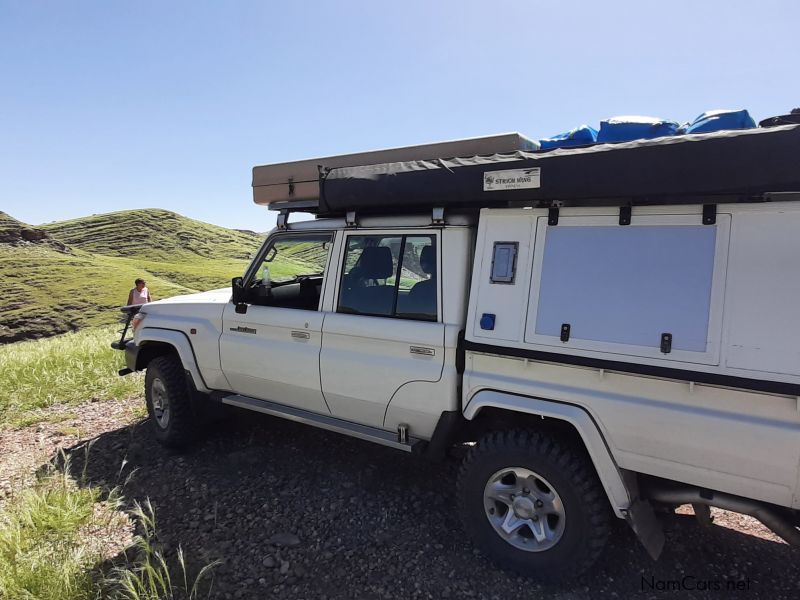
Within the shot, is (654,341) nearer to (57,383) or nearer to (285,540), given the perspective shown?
(285,540)

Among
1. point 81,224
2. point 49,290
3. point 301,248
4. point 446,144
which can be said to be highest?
point 81,224

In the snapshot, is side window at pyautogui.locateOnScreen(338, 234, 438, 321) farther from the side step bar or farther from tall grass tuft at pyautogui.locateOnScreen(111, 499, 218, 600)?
tall grass tuft at pyautogui.locateOnScreen(111, 499, 218, 600)

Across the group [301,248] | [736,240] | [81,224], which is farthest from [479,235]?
[81,224]

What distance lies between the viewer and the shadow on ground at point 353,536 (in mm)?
2779

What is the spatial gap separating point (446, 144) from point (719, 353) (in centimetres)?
206

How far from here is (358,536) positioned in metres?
3.29

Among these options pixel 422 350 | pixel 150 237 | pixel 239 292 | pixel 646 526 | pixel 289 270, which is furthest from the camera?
pixel 150 237

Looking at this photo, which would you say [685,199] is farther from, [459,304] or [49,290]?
[49,290]

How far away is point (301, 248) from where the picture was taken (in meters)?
3.92

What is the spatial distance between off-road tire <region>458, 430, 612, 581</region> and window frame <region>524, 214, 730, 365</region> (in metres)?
0.57

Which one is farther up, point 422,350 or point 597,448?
point 422,350

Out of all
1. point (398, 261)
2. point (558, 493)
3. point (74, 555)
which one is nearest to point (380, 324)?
point (398, 261)

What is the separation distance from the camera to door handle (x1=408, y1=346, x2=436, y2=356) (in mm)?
3035

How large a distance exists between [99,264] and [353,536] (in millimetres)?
71647
